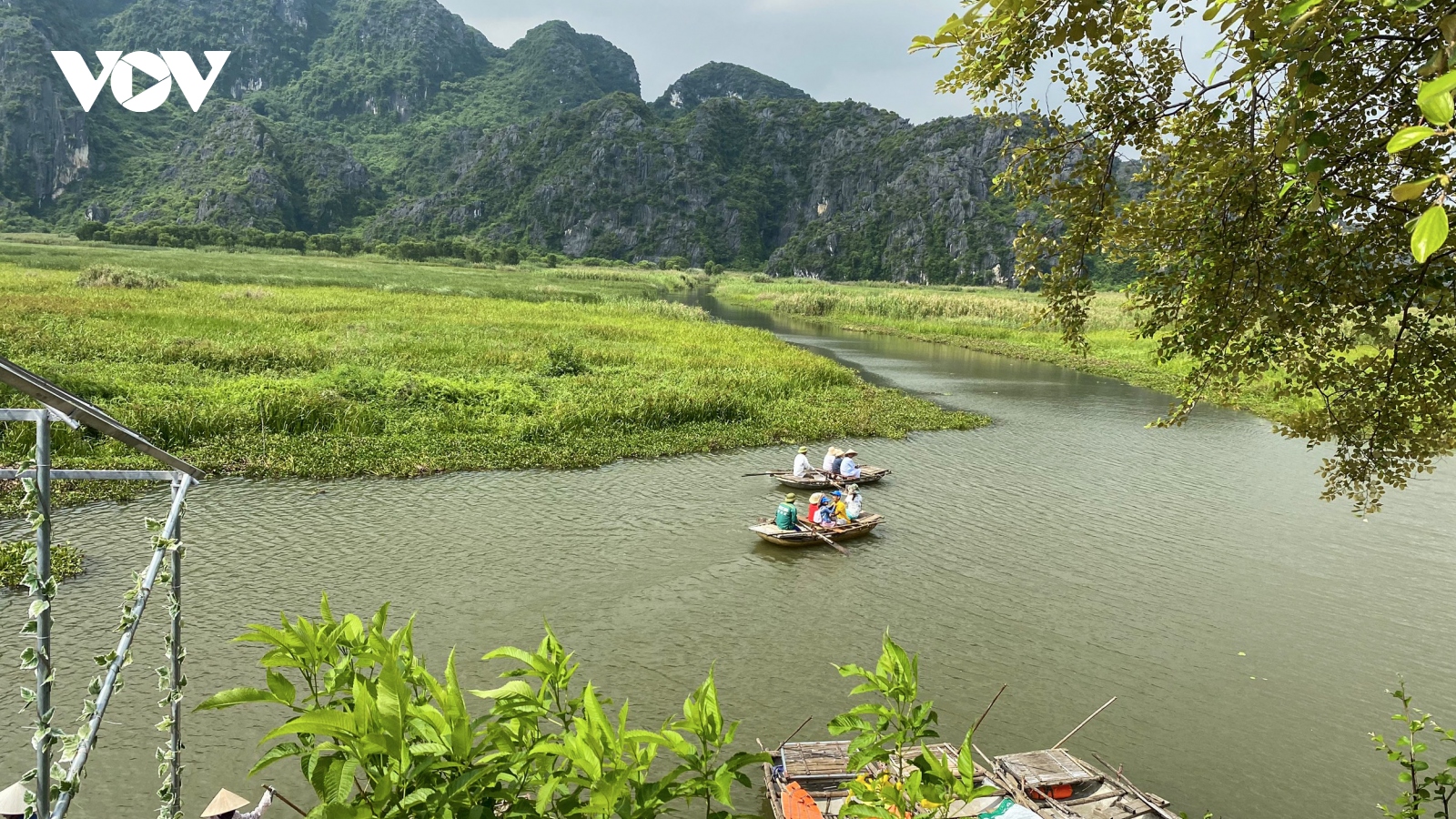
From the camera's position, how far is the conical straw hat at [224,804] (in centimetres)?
602

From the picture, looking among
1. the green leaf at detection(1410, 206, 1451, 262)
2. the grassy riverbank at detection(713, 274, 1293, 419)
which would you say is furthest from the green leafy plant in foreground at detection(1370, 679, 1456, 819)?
the grassy riverbank at detection(713, 274, 1293, 419)

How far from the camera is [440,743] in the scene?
2.42m

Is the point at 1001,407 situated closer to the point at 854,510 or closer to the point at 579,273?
the point at 854,510

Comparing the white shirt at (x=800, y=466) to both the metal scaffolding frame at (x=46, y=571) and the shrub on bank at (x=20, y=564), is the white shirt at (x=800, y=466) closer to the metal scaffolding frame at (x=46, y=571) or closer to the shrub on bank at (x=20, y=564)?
the shrub on bank at (x=20, y=564)

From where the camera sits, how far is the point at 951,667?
32.7 feet

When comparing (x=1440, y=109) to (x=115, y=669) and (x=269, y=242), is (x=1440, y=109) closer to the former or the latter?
(x=115, y=669)

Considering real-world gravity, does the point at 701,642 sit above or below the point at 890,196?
below

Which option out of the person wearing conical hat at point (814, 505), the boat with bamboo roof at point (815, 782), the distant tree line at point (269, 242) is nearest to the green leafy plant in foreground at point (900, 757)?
the boat with bamboo roof at point (815, 782)

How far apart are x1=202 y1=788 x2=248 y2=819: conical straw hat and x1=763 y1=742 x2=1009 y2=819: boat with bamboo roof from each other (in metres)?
4.32

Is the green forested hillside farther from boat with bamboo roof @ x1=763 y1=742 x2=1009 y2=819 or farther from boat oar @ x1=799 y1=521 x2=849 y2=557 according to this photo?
boat with bamboo roof @ x1=763 y1=742 x2=1009 y2=819

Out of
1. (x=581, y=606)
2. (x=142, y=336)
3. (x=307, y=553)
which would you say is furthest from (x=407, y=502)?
(x=142, y=336)

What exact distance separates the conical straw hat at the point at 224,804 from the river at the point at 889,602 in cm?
103

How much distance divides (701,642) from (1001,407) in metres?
21.0

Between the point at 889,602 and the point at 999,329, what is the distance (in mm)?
44956
